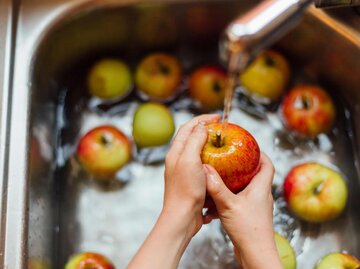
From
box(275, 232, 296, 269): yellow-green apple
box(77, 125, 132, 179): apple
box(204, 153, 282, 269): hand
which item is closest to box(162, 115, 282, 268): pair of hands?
box(204, 153, 282, 269): hand

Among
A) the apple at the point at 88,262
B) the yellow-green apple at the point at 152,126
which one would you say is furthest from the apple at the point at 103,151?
the apple at the point at 88,262

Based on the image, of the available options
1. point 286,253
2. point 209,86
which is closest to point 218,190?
point 286,253

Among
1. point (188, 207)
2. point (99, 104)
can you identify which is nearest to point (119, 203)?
point (99, 104)

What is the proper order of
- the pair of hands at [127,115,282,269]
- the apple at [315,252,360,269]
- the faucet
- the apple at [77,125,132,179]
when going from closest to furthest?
the faucet → the pair of hands at [127,115,282,269] → the apple at [315,252,360,269] → the apple at [77,125,132,179]

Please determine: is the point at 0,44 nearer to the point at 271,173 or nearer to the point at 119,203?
the point at 119,203

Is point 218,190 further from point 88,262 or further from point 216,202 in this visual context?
point 88,262

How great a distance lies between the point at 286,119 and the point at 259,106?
65 mm

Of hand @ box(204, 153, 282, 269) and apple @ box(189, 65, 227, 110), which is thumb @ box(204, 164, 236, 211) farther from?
apple @ box(189, 65, 227, 110)

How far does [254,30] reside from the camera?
0.62 metres

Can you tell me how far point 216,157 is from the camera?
0.83m

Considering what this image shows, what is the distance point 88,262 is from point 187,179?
0.31m

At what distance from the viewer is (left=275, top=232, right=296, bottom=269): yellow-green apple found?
98 cm

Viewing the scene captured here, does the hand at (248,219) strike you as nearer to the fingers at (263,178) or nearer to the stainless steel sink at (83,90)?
the fingers at (263,178)

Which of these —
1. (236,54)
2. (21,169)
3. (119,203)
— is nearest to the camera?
(236,54)
